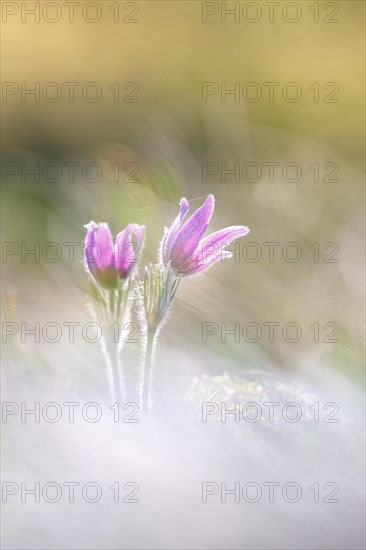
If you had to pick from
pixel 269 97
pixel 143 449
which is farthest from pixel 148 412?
pixel 269 97

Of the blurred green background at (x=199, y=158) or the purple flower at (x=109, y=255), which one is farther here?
the blurred green background at (x=199, y=158)

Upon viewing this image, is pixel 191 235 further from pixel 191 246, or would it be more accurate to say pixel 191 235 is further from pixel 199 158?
pixel 199 158

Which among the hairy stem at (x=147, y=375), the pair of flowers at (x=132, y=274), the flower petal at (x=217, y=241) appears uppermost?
the flower petal at (x=217, y=241)

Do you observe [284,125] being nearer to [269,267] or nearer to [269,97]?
[269,97]

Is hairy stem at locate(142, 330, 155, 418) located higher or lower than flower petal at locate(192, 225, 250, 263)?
lower

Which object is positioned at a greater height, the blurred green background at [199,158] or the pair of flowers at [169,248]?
the blurred green background at [199,158]

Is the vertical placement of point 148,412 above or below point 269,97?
below
